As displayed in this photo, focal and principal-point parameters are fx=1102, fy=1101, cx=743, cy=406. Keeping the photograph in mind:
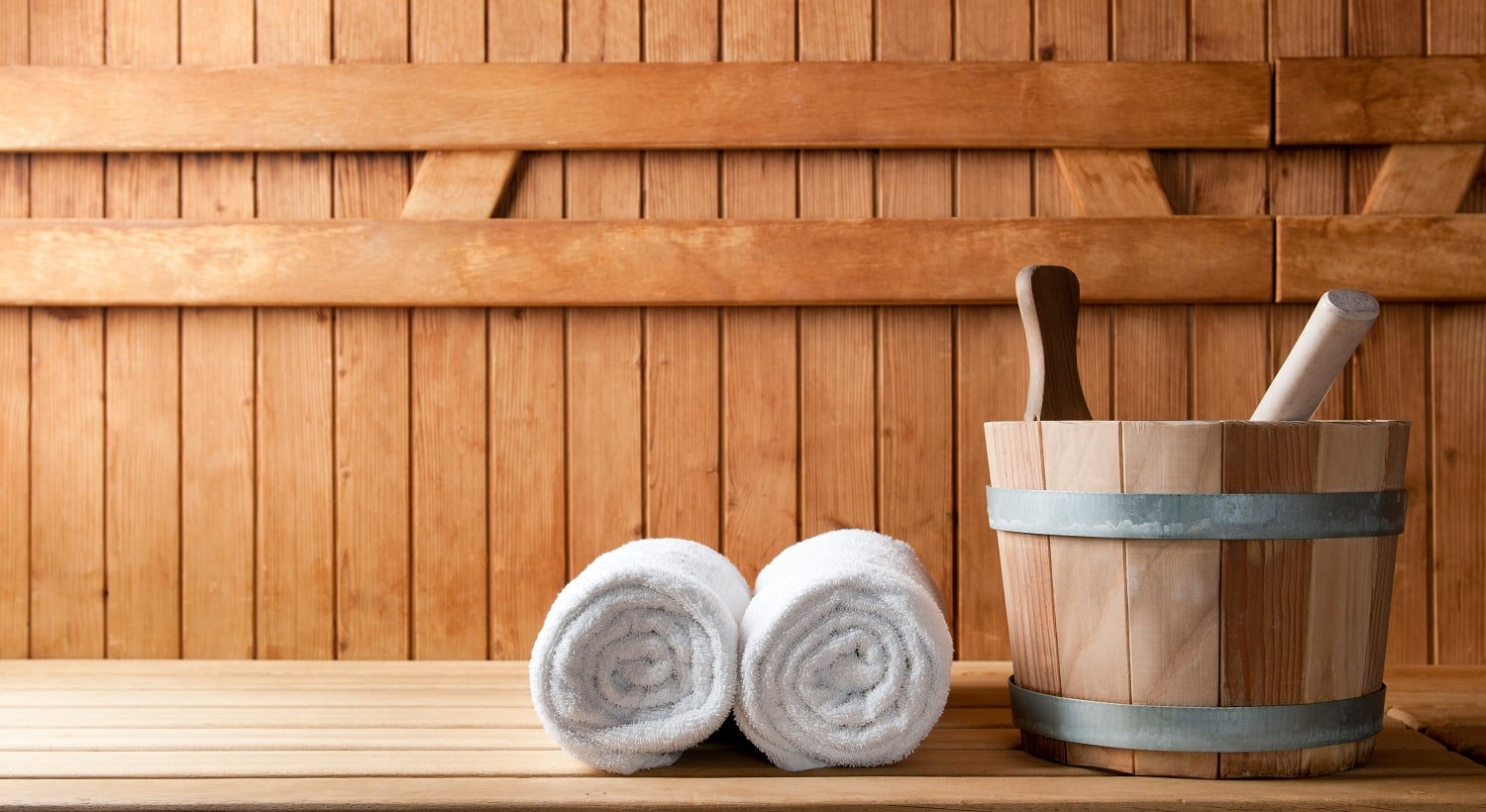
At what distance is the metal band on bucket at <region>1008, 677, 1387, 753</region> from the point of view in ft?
3.49

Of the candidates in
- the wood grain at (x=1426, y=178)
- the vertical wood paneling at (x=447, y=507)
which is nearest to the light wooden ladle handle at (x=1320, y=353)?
the wood grain at (x=1426, y=178)

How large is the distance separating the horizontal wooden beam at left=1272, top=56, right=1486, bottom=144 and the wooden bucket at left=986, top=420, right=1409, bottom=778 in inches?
28.9

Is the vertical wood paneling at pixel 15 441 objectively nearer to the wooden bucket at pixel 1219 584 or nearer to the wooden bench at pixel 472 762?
the wooden bench at pixel 472 762

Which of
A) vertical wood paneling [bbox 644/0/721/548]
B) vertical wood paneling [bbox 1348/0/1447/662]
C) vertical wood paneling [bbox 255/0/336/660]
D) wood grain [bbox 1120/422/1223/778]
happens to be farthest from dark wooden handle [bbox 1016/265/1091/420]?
vertical wood paneling [bbox 255/0/336/660]

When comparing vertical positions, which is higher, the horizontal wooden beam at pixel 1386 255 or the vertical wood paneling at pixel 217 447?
the horizontal wooden beam at pixel 1386 255

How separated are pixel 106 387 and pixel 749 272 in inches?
39.8

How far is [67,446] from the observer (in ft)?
5.61

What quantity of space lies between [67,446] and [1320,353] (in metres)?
1.74

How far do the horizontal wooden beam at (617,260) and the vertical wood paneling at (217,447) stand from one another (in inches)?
2.6

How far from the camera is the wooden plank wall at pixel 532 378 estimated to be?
66.2 inches

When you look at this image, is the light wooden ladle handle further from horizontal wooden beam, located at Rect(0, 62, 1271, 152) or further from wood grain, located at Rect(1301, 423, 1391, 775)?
horizontal wooden beam, located at Rect(0, 62, 1271, 152)

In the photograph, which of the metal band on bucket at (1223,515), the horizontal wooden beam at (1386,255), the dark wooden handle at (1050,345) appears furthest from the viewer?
the horizontal wooden beam at (1386,255)

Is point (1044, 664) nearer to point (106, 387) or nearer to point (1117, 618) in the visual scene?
point (1117, 618)

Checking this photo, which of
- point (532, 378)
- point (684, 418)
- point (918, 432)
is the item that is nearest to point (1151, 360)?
point (918, 432)
